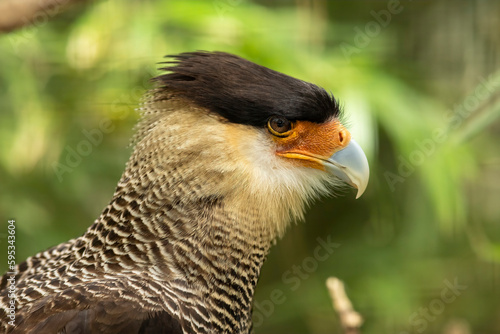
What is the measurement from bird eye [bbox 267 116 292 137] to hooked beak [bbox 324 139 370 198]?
0.16 meters

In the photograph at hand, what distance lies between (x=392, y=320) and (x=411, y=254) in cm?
39

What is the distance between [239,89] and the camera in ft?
5.70

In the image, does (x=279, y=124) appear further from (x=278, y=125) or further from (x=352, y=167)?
(x=352, y=167)

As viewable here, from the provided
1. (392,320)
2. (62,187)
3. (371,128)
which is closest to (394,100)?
(371,128)

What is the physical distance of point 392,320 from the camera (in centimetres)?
362

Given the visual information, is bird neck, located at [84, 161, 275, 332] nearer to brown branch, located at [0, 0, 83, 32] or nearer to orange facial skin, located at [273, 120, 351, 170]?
orange facial skin, located at [273, 120, 351, 170]

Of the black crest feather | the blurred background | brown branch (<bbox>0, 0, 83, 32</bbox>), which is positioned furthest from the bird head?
the blurred background

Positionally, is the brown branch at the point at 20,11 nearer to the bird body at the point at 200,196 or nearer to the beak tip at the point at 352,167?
the bird body at the point at 200,196

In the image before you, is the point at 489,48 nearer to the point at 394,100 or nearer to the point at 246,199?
the point at 394,100

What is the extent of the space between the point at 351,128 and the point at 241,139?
1095 mm

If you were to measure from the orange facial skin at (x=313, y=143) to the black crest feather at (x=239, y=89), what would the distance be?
38 mm

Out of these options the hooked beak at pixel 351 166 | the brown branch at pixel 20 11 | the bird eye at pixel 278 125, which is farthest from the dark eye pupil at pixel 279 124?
the brown branch at pixel 20 11

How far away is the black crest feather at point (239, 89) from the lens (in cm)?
174

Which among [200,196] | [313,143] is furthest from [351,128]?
[200,196]
